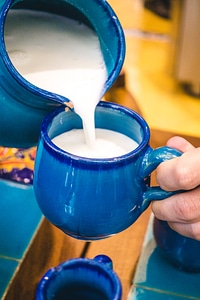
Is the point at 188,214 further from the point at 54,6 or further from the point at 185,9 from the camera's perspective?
the point at 185,9

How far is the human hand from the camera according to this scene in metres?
0.47

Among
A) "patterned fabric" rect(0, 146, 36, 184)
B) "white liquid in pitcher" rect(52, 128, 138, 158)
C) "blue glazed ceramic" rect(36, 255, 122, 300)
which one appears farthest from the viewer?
"patterned fabric" rect(0, 146, 36, 184)

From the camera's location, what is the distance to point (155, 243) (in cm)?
63

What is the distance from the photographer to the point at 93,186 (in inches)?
18.7

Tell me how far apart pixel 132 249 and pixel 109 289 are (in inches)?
7.4

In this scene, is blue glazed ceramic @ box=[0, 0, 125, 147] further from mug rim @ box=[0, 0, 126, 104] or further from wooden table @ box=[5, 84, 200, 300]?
wooden table @ box=[5, 84, 200, 300]

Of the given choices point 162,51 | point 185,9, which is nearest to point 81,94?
point 185,9

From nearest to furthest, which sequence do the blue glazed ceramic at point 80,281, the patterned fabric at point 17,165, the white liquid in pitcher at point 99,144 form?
1. the blue glazed ceramic at point 80,281
2. the white liquid in pitcher at point 99,144
3. the patterned fabric at point 17,165

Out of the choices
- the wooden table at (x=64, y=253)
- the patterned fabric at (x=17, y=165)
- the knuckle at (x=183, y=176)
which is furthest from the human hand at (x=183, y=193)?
the patterned fabric at (x=17, y=165)

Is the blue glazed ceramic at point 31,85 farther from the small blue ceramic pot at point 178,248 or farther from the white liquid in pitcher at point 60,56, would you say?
the small blue ceramic pot at point 178,248

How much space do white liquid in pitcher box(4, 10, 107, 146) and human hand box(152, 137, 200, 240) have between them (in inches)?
3.8

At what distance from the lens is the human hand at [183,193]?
1.54 ft

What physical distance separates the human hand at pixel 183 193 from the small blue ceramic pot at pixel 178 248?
53mm

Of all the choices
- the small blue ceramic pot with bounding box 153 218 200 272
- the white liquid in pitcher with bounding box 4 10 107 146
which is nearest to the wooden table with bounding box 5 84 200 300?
the small blue ceramic pot with bounding box 153 218 200 272
